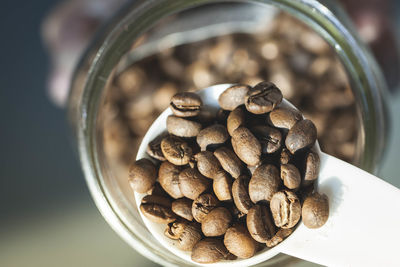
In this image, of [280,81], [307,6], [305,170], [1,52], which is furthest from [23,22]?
[305,170]

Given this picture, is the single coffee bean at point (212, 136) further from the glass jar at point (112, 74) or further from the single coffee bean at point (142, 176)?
the glass jar at point (112, 74)

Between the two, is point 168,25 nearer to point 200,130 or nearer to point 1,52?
point 200,130

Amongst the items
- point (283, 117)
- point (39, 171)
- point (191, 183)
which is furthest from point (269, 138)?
point (39, 171)

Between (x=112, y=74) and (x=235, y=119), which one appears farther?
(x=112, y=74)

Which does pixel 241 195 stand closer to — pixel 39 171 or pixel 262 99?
pixel 262 99

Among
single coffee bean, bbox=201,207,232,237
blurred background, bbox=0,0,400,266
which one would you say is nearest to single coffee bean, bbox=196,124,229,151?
single coffee bean, bbox=201,207,232,237

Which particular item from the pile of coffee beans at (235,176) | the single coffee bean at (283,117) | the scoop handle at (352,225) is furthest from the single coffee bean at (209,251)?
the single coffee bean at (283,117)
